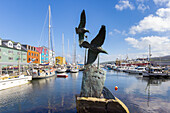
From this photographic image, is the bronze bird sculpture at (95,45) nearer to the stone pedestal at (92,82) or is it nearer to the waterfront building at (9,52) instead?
the stone pedestal at (92,82)

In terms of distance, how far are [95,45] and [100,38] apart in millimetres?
838

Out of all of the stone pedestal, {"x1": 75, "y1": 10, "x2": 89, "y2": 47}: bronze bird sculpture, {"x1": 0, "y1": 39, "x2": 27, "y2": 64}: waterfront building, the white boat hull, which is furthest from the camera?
{"x1": 0, "y1": 39, "x2": 27, "y2": 64}: waterfront building

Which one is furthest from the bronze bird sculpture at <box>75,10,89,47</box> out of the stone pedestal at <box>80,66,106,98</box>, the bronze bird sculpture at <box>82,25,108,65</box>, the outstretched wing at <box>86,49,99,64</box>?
the stone pedestal at <box>80,66,106,98</box>

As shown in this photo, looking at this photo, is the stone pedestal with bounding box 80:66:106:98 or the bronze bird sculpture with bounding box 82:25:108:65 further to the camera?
the bronze bird sculpture with bounding box 82:25:108:65

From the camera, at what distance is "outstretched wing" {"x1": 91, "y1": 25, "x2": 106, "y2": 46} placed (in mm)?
10062

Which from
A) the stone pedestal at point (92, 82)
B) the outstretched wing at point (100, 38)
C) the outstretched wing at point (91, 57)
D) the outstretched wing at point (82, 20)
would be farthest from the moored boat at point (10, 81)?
the outstretched wing at point (100, 38)

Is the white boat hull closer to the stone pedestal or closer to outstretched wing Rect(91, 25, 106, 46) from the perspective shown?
the stone pedestal

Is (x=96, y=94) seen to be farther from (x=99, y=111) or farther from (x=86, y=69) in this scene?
(x=86, y=69)

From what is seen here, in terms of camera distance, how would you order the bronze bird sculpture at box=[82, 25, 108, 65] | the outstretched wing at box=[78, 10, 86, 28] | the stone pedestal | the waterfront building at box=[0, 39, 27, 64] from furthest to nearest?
the waterfront building at box=[0, 39, 27, 64], the outstretched wing at box=[78, 10, 86, 28], the bronze bird sculpture at box=[82, 25, 108, 65], the stone pedestal

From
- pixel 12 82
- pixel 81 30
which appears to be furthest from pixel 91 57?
pixel 12 82

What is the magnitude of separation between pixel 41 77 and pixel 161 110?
30.7 m

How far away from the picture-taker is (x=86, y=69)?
1041 centimetres

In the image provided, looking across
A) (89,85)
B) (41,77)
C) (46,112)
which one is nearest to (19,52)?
(41,77)

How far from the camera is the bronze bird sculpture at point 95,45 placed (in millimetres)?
10222
